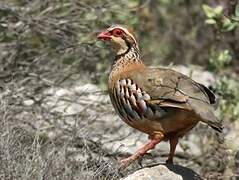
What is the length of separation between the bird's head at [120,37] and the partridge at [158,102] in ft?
0.16

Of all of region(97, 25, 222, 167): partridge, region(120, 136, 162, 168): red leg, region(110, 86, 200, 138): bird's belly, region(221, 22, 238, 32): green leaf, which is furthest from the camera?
region(221, 22, 238, 32): green leaf

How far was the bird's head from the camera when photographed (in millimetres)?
7332

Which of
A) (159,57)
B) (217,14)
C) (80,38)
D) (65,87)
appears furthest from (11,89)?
(159,57)

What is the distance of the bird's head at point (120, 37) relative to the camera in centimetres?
733

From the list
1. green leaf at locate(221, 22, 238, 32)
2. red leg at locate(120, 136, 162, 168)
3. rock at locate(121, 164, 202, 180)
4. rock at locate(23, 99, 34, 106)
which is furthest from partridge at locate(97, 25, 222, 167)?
rock at locate(23, 99, 34, 106)

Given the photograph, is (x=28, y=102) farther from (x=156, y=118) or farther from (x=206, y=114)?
(x=206, y=114)

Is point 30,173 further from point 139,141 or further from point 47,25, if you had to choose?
point 47,25

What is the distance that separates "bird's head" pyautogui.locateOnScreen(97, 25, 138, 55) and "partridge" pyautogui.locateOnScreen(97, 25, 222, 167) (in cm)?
5

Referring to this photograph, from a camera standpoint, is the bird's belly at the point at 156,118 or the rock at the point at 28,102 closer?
the bird's belly at the point at 156,118

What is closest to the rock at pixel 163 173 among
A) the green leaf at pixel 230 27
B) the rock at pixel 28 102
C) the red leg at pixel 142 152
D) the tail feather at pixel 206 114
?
the red leg at pixel 142 152

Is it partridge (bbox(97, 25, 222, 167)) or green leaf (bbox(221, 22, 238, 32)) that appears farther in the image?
green leaf (bbox(221, 22, 238, 32))

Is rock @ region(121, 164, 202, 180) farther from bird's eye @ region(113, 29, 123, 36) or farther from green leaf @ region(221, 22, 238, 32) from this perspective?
green leaf @ region(221, 22, 238, 32)

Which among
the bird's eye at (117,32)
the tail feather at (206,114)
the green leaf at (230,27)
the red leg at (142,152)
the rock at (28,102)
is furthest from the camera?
the rock at (28,102)

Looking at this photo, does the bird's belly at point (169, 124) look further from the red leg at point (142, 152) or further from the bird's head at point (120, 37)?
the bird's head at point (120, 37)
